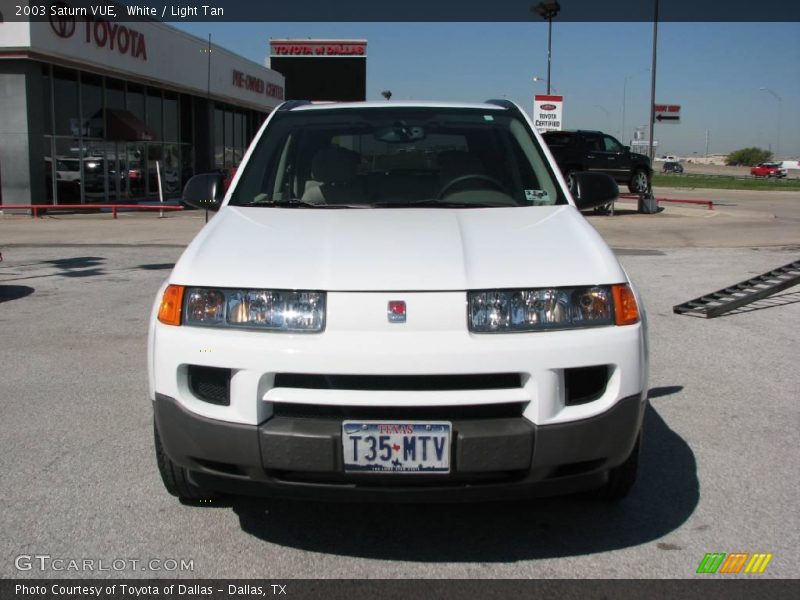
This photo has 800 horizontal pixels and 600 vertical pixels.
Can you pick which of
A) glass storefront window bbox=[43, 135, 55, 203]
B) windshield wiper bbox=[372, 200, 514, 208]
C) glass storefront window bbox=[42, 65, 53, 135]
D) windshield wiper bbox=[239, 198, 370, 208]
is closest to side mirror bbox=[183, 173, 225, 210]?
windshield wiper bbox=[239, 198, 370, 208]

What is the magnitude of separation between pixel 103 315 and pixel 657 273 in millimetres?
7119

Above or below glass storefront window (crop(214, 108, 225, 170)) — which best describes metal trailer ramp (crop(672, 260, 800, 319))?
below

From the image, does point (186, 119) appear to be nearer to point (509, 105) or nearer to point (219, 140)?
point (219, 140)

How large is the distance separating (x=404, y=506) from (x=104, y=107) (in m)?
23.6

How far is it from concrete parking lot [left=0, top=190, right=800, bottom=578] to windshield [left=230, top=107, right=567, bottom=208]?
4.76ft

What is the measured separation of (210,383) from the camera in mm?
2811

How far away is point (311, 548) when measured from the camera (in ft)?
10.2

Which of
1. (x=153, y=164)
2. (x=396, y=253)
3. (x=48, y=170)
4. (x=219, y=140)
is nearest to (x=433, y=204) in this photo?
(x=396, y=253)

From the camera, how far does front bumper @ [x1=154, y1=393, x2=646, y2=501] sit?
265 cm

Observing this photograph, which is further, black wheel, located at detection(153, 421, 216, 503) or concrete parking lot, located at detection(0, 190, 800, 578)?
black wheel, located at detection(153, 421, 216, 503)
